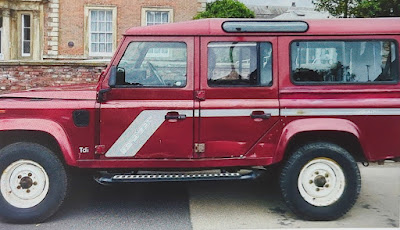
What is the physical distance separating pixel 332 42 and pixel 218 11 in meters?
13.4

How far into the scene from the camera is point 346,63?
5.07m

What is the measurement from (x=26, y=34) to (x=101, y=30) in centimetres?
371

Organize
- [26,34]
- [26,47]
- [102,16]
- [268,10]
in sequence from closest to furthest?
[102,16] < [26,47] < [26,34] < [268,10]

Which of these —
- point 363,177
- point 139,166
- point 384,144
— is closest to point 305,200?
point 384,144

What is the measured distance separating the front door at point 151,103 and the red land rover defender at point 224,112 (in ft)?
0.04

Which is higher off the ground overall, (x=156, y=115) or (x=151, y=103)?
(x=151, y=103)

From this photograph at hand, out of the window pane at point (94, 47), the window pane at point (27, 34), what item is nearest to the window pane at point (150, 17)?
the window pane at point (94, 47)

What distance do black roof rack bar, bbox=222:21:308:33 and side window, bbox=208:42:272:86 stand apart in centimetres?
14

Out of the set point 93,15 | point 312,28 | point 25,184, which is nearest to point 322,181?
point 312,28

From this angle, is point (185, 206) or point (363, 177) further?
point (363, 177)

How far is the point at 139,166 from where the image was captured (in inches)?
195

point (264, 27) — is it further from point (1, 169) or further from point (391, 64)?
point (1, 169)

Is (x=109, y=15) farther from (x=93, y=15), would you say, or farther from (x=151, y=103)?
(x=151, y=103)

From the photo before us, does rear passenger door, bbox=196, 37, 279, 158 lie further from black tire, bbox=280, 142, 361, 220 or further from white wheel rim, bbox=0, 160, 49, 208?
white wheel rim, bbox=0, 160, 49, 208
